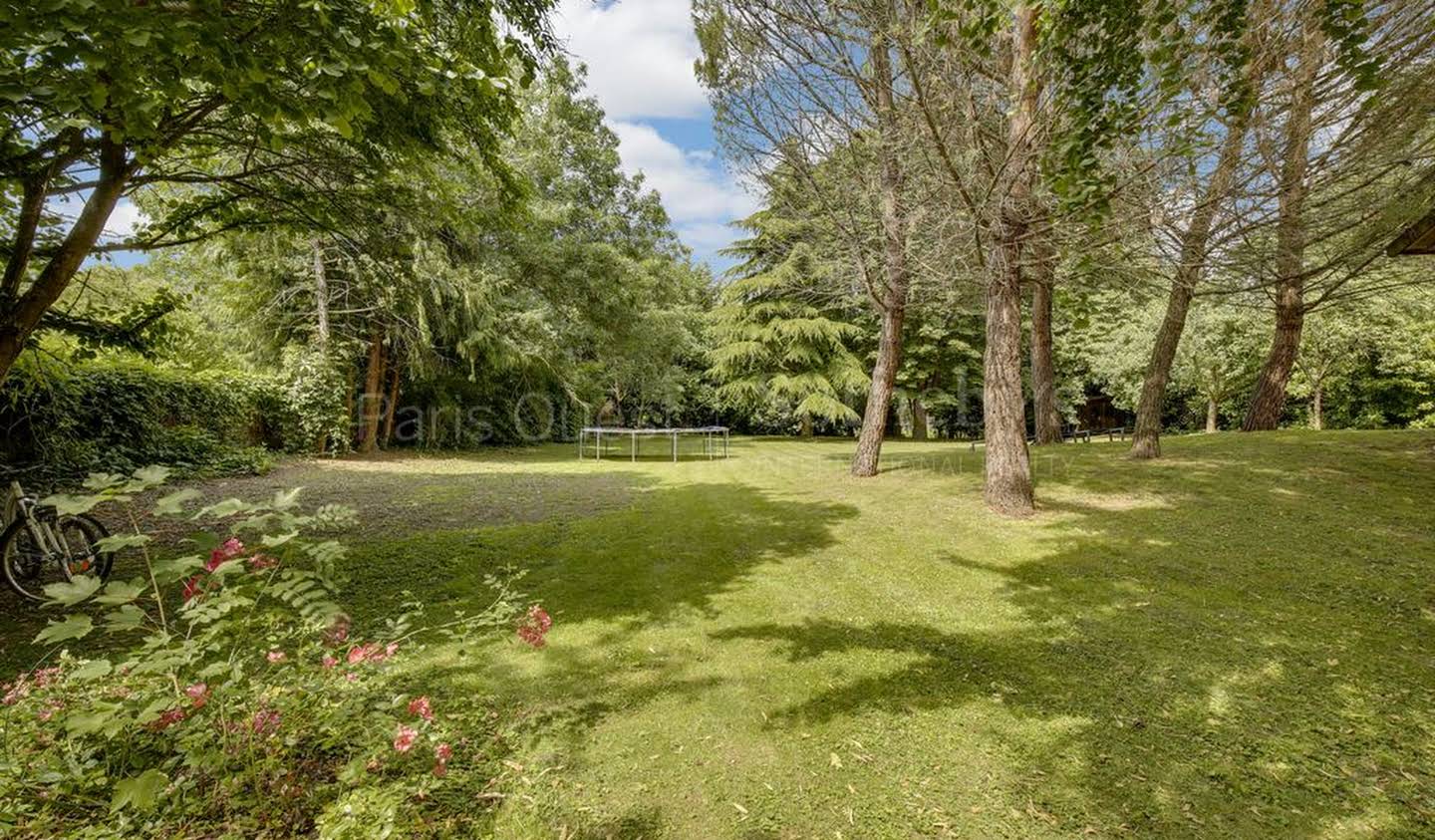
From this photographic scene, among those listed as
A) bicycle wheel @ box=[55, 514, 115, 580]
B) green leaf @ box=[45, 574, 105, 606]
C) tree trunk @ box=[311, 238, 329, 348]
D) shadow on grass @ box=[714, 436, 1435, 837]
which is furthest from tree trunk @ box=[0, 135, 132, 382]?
tree trunk @ box=[311, 238, 329, 348]

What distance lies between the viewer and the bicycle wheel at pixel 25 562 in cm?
392

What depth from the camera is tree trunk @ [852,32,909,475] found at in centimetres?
701

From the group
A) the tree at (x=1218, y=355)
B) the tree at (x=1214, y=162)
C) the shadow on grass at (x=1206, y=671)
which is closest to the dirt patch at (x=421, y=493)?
the shadow on grass at (x=1206, y=671)

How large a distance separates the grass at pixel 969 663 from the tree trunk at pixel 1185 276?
2.05 metres

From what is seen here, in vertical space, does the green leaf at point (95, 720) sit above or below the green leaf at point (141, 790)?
above

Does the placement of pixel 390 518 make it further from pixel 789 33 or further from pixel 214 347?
pixel 214 347

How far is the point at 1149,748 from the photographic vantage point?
103 inches

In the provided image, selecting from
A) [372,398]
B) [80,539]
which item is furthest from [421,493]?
[372,398]

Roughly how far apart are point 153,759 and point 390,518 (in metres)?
5.26

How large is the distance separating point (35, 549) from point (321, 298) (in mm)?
9940

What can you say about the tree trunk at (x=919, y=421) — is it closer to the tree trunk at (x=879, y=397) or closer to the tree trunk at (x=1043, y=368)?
the tree trunk at (x=1043, y=368)

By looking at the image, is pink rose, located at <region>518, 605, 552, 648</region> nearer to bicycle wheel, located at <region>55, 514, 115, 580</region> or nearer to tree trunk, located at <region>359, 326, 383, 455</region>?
bicycle wheel, located at <region>55, 514, 115, 580</region>

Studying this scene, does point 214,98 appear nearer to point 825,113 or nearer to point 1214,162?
point 825,113

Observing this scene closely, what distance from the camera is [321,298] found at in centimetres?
1251
